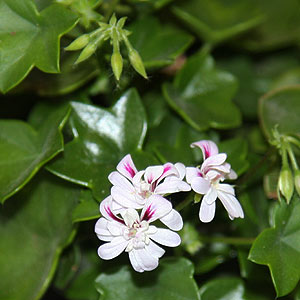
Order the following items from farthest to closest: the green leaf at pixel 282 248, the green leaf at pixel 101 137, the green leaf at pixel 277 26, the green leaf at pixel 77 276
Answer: the green leaf at pixel 277 26 < the green leaf at pixel 77 276 < the green leaf at pixel 101 137 < the green leaf at pixel 282 248

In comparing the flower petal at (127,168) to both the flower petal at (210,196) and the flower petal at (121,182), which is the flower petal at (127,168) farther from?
the flower petal at (210,196)

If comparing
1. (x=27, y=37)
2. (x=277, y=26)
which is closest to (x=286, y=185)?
(x=27, y=37)

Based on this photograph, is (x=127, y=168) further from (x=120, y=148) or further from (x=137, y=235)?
(x=120, y=148)

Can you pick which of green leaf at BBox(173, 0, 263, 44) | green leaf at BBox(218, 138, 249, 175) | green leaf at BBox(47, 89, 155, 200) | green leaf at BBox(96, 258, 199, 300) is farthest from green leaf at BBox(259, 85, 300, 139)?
green leaf at BBox(96, 258, 199, 300)

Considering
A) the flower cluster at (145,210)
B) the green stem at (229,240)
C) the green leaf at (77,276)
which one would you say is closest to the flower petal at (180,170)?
the flower cluster at (145,210)

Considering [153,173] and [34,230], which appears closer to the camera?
[153,173]

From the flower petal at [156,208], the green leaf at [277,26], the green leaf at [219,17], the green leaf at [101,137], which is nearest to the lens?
the flower petal at [156,208]
